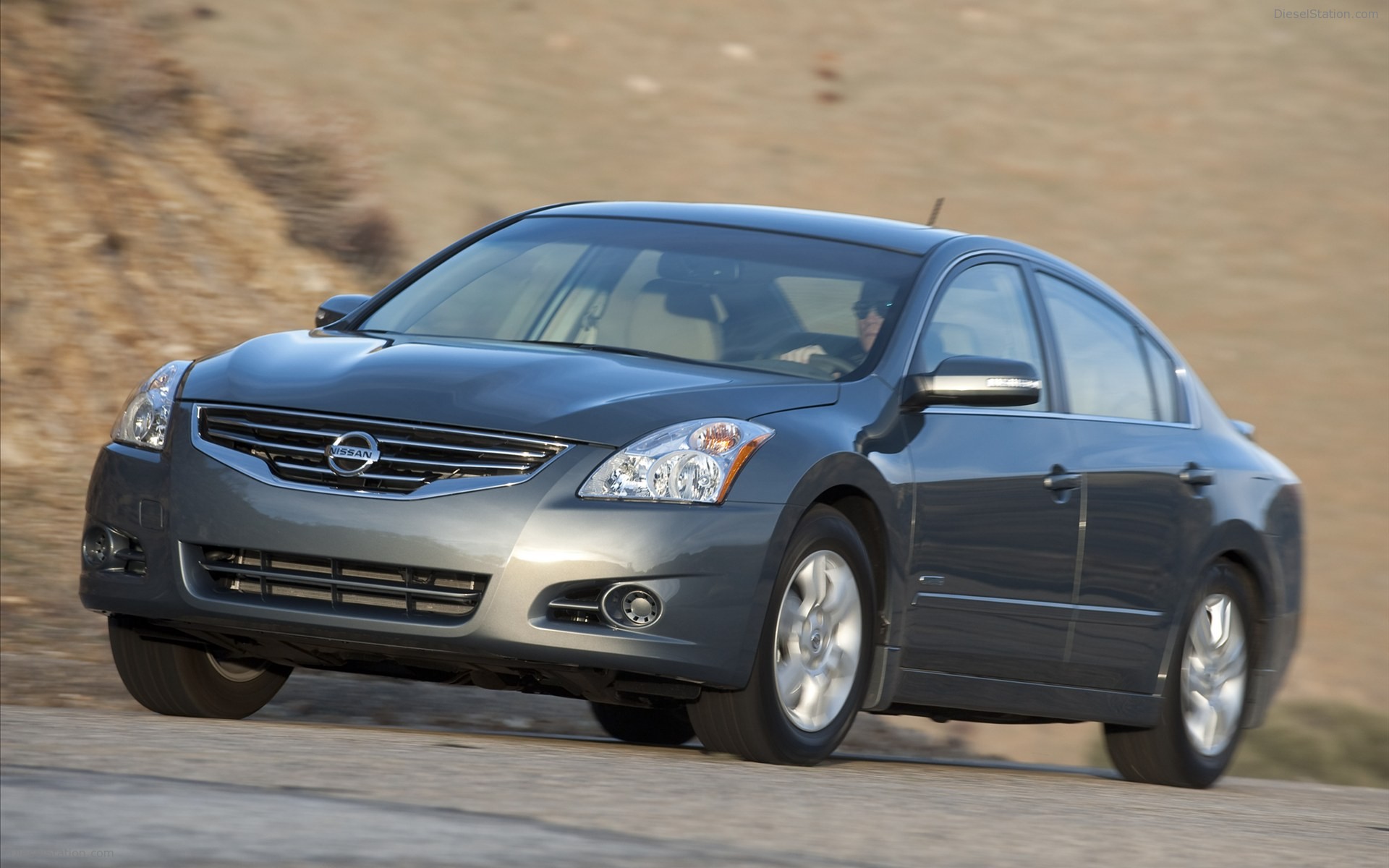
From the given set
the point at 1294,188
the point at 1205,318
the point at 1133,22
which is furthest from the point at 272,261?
the point at 1133,22

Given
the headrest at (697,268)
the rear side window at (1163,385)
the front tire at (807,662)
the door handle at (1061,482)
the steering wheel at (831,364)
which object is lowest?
the front tire at (807,662)

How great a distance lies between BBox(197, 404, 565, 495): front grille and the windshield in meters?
1.00

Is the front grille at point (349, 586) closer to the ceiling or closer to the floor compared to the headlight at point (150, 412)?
closer to the floor

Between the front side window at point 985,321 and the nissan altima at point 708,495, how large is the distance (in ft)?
0.05

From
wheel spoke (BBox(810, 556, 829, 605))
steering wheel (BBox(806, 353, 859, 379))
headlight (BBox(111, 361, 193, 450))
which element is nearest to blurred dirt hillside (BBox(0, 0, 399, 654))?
headlight (BBox(111, 361, 193, 450))

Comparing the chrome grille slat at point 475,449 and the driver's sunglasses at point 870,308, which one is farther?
the driver's sunglasses at point 870,308

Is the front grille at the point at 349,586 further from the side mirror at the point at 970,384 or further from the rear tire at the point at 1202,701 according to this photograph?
the rear tire at the point at 1202,701

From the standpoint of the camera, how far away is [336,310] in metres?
7.93

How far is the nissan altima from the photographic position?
6.29m

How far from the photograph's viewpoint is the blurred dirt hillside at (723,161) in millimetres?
15578

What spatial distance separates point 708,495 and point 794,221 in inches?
76.2

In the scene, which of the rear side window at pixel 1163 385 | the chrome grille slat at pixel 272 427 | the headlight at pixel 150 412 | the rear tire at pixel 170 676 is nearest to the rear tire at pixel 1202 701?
the rear side window at pixel 1163 385

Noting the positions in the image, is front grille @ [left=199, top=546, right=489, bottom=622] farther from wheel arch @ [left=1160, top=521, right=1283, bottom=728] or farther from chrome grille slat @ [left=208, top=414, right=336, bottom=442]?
wheel arch @ [left=1160, top=521, right=1283, bottom=728]

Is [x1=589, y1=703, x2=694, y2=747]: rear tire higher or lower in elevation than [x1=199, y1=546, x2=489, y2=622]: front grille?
lower
